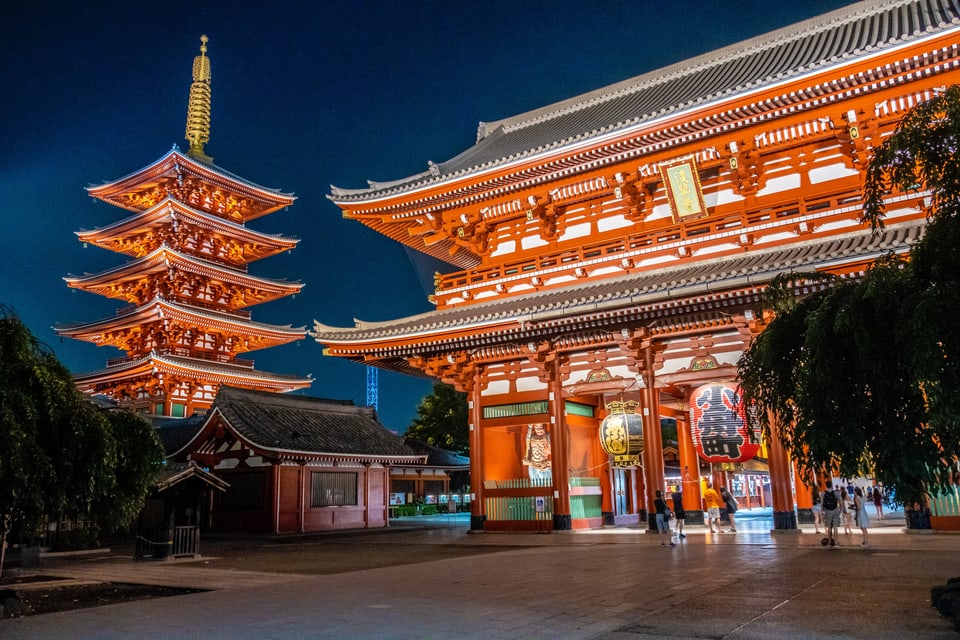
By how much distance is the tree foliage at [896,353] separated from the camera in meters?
6.39

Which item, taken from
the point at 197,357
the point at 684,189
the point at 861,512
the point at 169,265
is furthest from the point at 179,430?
the point at 861,512

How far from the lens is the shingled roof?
2612 centimetres

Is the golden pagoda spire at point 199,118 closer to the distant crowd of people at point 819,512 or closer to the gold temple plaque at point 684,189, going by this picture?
the gold temple plaque at point 684,189

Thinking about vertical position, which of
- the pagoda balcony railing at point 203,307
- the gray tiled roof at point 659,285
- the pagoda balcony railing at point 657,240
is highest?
the pagoda balcony railing at point 203,307

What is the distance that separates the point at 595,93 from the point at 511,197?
24.9 feet

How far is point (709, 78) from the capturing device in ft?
73.5

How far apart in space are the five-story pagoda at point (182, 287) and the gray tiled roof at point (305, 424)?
12713 mm

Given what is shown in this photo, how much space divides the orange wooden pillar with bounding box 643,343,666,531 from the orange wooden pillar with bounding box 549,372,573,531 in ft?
7.86

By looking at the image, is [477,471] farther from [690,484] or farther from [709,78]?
[709,78]

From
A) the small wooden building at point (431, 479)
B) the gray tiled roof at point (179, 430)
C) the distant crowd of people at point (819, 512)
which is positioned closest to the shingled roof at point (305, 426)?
the gray tiled roof at point (179, 430)

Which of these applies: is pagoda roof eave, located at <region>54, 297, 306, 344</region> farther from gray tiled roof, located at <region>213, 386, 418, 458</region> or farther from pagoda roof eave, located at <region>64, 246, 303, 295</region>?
gray tiled roof, located at <region>213, 386, 418, 458</region>

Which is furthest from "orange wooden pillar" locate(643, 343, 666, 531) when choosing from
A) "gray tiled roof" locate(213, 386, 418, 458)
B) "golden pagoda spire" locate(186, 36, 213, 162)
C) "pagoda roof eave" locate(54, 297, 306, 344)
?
"golden pagoda spire" locate(186, 36, 213, 162)

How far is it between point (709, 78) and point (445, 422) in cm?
3308

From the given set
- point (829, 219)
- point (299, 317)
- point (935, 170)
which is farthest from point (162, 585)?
point (299, 317)
